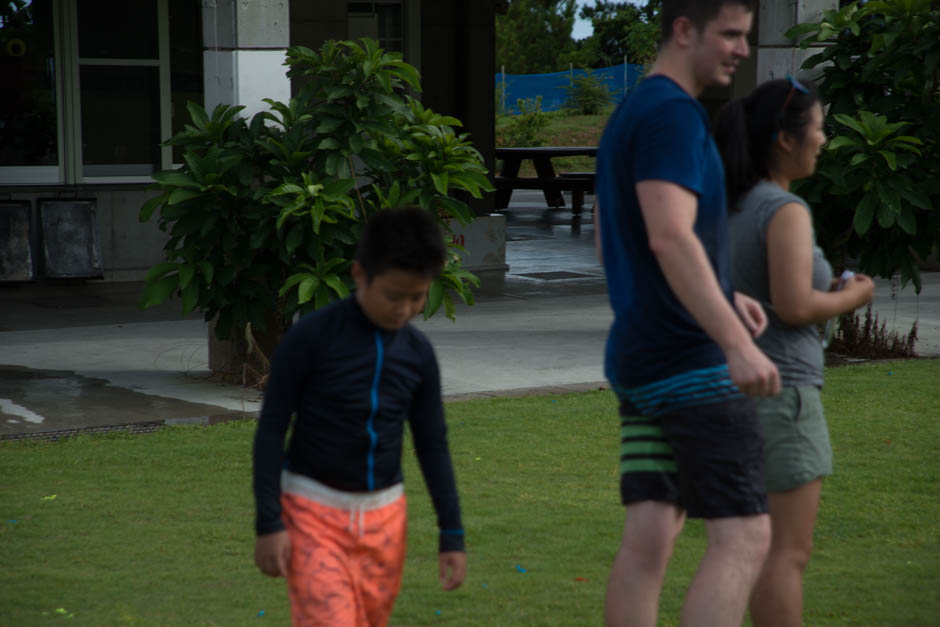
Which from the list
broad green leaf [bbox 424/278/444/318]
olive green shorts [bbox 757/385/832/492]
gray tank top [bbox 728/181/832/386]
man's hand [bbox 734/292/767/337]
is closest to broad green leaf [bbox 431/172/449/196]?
broad green leaf [bbox 424/278/444/318]

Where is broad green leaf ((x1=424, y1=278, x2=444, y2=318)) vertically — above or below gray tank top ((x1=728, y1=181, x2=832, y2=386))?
below

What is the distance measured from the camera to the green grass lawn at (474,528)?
455 cm

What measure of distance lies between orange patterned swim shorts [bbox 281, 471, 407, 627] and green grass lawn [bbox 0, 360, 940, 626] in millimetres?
1465

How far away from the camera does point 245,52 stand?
845cm

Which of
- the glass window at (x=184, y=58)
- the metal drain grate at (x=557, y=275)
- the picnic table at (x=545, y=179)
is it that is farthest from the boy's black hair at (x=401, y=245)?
the picnic table at (x=545, y=179)

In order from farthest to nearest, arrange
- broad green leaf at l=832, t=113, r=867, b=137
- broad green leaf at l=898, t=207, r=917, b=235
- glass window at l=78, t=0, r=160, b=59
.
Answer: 1. glass window at l=78, t=0, r=160, b=59
2. broad green leaf at l=898, t=207, r=917, b=235
3. broad green leaf at l=832, t=113, r=867, b=137

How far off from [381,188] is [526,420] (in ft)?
5.74

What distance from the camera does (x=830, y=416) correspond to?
7684 mm

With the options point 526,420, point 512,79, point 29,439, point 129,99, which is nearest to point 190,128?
point 29,439

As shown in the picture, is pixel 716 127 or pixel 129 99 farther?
pixel 129 99

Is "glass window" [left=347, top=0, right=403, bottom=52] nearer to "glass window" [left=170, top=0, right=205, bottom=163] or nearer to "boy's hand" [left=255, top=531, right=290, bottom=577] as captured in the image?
"glass window" [left=170, top=0, right=205, bottom=163]

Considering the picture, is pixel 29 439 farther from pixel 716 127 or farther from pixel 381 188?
pixel 716 127

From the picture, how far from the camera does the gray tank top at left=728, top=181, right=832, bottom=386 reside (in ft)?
11.3

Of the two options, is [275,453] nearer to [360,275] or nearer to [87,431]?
[360,275]
